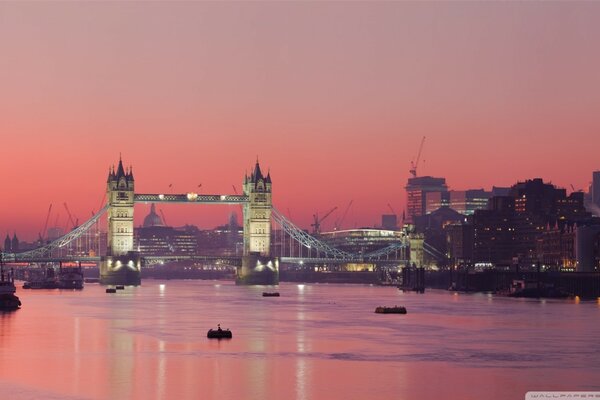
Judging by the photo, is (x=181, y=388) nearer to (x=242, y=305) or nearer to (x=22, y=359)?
(x=22, y=359)

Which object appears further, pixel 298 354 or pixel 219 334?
pixel 219 334

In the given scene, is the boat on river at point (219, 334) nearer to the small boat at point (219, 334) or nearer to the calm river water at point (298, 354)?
the small boat at point (219, 334)

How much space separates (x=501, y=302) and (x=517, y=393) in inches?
3855

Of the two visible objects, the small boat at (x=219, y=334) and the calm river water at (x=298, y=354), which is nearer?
the calm river water at (x=298, y=354)

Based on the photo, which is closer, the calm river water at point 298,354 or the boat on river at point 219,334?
the calm river water at point 298,354

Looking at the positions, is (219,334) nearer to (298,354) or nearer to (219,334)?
(219,334)

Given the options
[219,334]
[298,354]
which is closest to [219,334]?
[219,334]

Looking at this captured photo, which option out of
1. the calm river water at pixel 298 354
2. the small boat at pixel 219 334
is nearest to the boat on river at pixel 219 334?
the small boat at pixel 219 334

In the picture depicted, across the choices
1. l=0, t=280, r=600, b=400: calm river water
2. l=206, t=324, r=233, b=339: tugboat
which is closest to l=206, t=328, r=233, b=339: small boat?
l=206, t=324, r=233, b=339: tugboat

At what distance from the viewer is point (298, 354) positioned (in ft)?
275

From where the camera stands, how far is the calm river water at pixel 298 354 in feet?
217

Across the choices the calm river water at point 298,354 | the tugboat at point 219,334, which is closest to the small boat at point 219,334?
the tugboat at point 219,334

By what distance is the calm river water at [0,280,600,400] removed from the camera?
217 feet

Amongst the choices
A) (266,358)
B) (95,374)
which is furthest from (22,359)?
(266,358)
